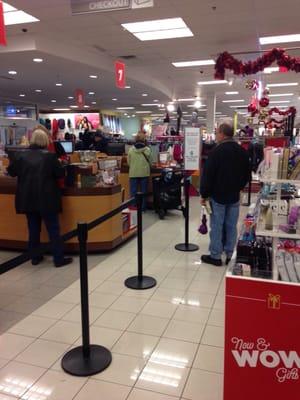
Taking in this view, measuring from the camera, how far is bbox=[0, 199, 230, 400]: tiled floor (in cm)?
234

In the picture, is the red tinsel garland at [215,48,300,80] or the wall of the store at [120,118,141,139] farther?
the wall of the store at [120,118,141,139]

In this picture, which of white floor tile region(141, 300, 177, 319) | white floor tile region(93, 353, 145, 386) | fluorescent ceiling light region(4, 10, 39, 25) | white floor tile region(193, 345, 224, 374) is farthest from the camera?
fluorescent ceiling light region(4, 10, 39, 25)

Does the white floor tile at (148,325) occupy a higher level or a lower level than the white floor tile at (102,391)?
higher

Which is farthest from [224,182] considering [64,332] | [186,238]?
[64,332]

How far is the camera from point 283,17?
596 centimetres

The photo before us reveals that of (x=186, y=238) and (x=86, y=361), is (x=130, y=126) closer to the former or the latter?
(x=186, y=238)

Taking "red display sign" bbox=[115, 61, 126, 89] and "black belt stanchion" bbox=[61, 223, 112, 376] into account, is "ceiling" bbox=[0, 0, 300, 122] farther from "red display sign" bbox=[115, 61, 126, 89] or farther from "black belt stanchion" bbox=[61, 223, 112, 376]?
"black belt stanchion" bbox=[61, 223, 112, 376]

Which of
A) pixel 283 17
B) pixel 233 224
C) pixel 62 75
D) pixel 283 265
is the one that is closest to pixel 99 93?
pixel 62 75

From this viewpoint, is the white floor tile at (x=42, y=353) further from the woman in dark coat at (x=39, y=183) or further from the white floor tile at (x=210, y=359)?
the woman in dark coat at (x=39, y=183)

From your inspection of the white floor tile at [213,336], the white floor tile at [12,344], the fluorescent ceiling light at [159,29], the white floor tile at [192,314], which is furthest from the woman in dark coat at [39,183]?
the fluorescent ceiling light at [159,29]

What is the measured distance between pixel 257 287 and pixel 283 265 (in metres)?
0.21

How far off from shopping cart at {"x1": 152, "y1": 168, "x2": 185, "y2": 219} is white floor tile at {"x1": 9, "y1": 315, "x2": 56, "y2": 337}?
3984 mm

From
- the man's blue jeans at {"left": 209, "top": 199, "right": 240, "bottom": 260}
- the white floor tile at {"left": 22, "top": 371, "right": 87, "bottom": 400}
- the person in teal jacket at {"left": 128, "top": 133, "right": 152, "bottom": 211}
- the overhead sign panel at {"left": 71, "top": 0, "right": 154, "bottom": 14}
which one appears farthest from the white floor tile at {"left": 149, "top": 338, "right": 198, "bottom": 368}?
the person in teal jacket at {"left": 128, "top": 133, "right": 152, "bottom": 211}

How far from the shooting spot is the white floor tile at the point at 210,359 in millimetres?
2513
